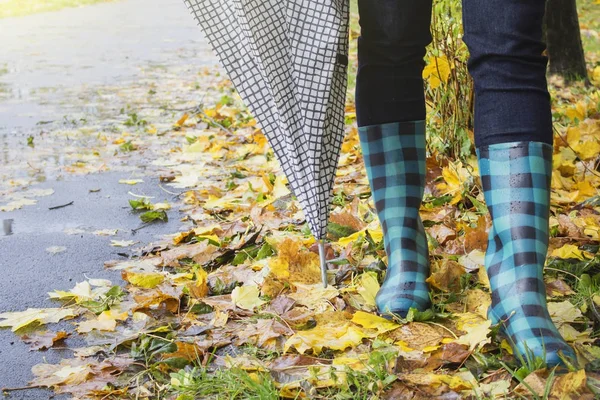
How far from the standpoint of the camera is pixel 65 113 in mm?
4723

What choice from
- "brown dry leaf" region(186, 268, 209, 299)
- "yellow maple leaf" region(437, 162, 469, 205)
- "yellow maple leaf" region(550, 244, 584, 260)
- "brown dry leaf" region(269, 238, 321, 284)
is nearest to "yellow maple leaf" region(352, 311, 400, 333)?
"brown dry leaf" region(269, 238, 321, 284)

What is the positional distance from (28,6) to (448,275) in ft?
34.6

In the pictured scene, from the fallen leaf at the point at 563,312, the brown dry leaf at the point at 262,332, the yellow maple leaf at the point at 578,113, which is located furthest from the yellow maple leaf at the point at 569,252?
the yellow maple leaf at the point at 578,113

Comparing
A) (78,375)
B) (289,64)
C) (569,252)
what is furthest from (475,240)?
(78,375)

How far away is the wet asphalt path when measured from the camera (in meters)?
2.10

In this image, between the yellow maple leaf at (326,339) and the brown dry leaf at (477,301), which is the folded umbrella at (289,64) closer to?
the yellow maple leaf at (326,339)

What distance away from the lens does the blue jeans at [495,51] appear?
1.40 metres

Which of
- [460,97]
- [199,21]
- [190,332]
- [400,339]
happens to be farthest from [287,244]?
[460,97]

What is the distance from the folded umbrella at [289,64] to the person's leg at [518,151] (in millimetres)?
324

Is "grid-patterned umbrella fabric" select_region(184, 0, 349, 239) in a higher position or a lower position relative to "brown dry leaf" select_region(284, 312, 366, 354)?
higher

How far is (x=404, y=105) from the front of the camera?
1737 millimetres

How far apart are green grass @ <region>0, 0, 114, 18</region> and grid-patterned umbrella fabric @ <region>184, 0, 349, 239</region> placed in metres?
9.38

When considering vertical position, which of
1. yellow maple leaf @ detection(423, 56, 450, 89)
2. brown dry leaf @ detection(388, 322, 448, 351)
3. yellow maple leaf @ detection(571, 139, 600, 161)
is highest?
yellow maple leaf @ detection(423, 56, 450, 89)

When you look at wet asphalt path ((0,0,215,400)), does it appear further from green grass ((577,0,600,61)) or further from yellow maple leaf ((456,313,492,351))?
green grass ((577,0,600,61))
